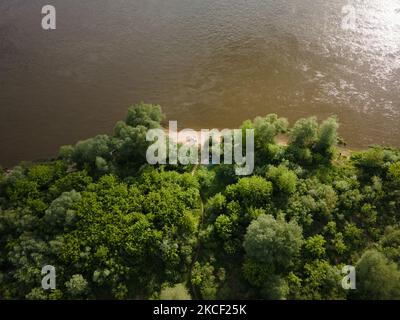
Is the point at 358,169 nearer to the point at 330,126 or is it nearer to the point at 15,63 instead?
the point at 330,126

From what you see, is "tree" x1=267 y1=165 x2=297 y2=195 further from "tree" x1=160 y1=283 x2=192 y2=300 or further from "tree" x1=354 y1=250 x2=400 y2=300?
"tree" x1=160 y1=283 x2=192 y2=300

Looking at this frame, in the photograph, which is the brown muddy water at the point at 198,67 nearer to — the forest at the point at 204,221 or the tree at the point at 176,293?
the forest at the point at 204,221

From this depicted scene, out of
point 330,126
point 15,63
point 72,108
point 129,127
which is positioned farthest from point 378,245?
point 15,63

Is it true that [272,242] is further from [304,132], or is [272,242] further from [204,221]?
[304,132]

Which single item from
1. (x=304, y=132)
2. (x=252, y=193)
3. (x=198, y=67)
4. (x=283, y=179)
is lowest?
(x=252, y=193)

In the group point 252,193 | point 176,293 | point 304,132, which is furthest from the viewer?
point 304,132

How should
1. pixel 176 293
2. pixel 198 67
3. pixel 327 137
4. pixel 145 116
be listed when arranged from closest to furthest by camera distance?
pixel 176 293, pixel 327 137, pixel 145 116, pixel 198 67

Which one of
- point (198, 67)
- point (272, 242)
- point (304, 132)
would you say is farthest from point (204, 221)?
point (198, 67)
